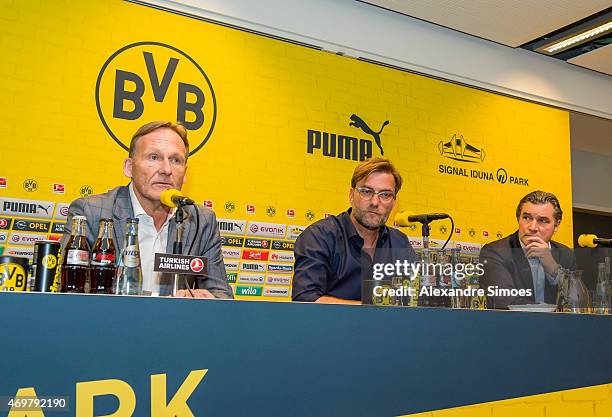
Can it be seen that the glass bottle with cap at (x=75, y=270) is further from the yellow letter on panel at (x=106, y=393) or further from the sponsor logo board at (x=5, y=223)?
the sponsor logo board at (x=5, y=223)

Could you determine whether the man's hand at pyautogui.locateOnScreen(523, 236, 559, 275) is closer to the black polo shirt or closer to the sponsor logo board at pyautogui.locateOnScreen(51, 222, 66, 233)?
the black polo shirt

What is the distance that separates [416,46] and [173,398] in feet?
12.7

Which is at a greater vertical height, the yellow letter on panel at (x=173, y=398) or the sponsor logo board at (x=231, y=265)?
the sponsor logo board at (x=231, y=265)

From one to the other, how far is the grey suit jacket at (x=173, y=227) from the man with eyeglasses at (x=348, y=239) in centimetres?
32

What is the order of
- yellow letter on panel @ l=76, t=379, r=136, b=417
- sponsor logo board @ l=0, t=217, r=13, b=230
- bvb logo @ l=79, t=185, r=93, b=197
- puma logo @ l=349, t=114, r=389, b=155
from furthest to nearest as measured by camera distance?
puma logo @ l=349, t=114, r=389, b=155 < bvb logo @ l=79, t=185, r=93, b=197 < sponsor logo board @ l=0, t=217, r=13, b=230 < yellow letter on panel @ l=76, t=379, r=136, b=417

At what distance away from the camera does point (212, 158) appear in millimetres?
3805

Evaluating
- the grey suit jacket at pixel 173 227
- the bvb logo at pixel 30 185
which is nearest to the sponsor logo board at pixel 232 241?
the bvb logo at pixel 30 185

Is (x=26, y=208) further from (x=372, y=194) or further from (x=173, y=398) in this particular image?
(x=173, y=398)

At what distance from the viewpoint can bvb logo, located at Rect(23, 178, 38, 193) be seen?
126 inches

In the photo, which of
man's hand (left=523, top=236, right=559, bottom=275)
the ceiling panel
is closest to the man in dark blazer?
man's hand (left=523, top=236, right=559, bottom=275)

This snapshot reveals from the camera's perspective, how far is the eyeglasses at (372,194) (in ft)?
9.09

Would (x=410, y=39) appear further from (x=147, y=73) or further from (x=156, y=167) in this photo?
(x=156, y=167)

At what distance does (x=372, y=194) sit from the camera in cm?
277

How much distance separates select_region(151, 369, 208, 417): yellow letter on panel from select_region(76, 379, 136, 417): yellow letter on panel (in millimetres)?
40
